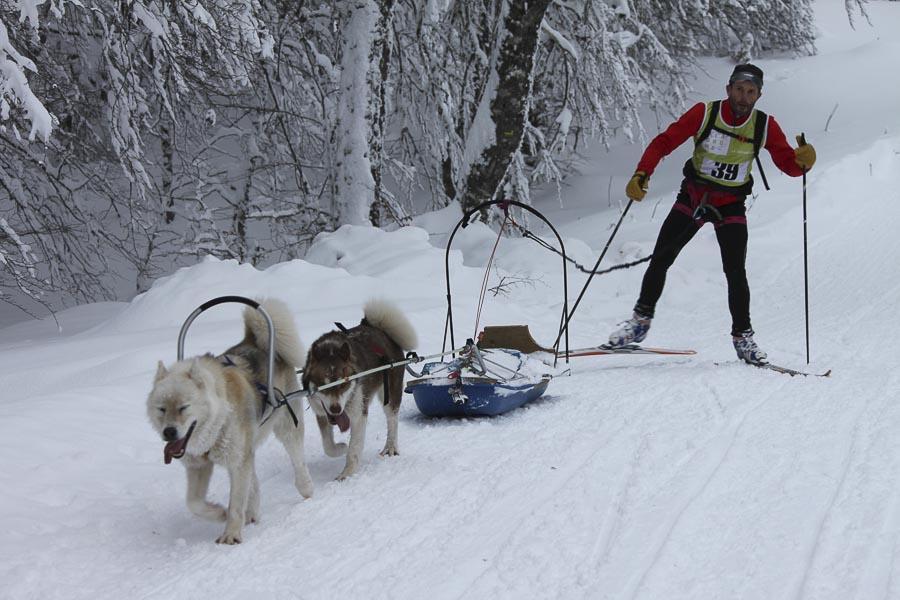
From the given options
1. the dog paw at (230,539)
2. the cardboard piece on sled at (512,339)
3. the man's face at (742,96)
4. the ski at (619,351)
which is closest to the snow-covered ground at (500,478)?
the dog paw at (230,539)

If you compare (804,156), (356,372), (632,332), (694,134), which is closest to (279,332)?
(356,372)

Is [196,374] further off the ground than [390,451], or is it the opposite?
[196,374]

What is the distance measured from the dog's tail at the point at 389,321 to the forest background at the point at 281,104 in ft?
8.42

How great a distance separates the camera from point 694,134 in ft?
20.0

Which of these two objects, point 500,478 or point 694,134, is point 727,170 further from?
point 500,478

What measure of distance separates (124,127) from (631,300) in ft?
20.1

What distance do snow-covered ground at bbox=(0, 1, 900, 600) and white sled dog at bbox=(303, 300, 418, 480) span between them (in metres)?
0.18

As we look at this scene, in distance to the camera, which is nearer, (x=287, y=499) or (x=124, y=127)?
(x=287, y=499)

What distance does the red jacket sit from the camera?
19.6 feet

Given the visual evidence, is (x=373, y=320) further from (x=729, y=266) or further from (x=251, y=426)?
(x=729, y=266)

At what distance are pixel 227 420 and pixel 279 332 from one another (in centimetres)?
65

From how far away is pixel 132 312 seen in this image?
7.52 meters

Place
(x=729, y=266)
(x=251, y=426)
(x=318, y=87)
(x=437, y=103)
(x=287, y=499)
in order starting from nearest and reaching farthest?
(x=251, y=426) < (x=287, y=499) < (x=729, y=266) < (x=318, y=87) < (x=437, y=103)

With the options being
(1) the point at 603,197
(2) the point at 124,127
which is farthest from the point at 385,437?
(1) the point at 603,197
